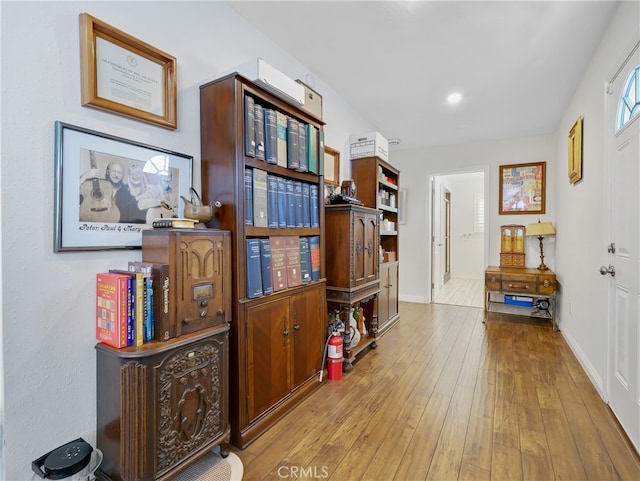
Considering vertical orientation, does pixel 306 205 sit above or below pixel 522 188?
below

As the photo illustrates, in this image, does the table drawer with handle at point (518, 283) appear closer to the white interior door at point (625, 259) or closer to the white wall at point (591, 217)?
the white wall at point (591, 217)

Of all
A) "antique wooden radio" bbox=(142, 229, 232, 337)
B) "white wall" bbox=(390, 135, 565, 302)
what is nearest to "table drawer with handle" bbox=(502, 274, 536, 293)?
"white wall" bbox=(390, 135, 565, 302)

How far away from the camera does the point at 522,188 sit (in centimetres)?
465

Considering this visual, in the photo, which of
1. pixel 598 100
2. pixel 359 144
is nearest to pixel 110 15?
pixel 359 144

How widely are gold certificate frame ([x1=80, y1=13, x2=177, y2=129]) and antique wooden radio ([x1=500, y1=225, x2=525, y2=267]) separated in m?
4.62

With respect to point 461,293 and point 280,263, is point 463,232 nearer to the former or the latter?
point 461,293

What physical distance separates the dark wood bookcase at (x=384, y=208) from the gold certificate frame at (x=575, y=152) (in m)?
1.82

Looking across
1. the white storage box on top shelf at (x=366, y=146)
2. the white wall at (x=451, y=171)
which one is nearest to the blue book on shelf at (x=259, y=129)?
the white storage box on top shelf at (x=366, y=146)

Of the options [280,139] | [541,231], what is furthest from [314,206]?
[541,231]

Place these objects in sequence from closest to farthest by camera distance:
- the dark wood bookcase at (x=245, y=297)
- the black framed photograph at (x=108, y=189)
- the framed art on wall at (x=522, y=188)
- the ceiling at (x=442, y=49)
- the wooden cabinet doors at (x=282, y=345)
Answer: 1. the black framed photograph at (x=108, y=189)
2. the dark wood bookcase at (x=245, y=297)
3. the wooden cabinet doors at (x=282, y=345)
4. the ceiling at (x=442, y=49)
5. the framed art on wall at (x=522, y=188)

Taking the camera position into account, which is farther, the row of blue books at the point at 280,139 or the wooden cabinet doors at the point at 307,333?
the wooden cabinet doors at the point at 307,333

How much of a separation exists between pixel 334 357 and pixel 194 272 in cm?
147

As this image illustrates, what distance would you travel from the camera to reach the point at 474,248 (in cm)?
791

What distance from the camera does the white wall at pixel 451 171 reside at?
179 inches
